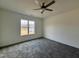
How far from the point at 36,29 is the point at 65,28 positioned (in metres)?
3.09

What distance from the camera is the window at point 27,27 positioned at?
5.16m

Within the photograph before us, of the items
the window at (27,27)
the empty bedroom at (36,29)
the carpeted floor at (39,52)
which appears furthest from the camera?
the window at (27,27)

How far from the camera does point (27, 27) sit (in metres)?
5.58

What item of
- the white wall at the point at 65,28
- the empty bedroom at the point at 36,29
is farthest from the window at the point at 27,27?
the white wall at the point at 65,28

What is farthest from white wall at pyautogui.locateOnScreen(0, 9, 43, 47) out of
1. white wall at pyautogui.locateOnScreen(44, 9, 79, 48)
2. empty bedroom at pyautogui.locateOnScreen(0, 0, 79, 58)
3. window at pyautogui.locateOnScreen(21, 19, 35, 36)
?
white wall at pyautogui.locateOnScreen(44, 9, 79, 48)

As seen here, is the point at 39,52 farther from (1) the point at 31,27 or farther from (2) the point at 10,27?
(1) the point at 31,27

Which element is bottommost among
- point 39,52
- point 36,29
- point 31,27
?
point 39,52

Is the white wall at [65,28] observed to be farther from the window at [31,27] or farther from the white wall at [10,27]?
the white wall at [10,27]

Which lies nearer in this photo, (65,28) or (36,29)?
(65,28)

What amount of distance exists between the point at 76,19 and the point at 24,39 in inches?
170

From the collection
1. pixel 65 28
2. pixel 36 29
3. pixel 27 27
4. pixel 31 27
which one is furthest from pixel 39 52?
pixel 36 29

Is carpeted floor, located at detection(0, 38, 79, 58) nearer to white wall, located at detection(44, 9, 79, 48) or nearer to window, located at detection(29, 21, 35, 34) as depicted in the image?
white wall, located at detection(44, 9, 79, 48)

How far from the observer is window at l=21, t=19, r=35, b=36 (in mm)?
5159

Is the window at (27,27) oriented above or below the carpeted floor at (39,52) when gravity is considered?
above
